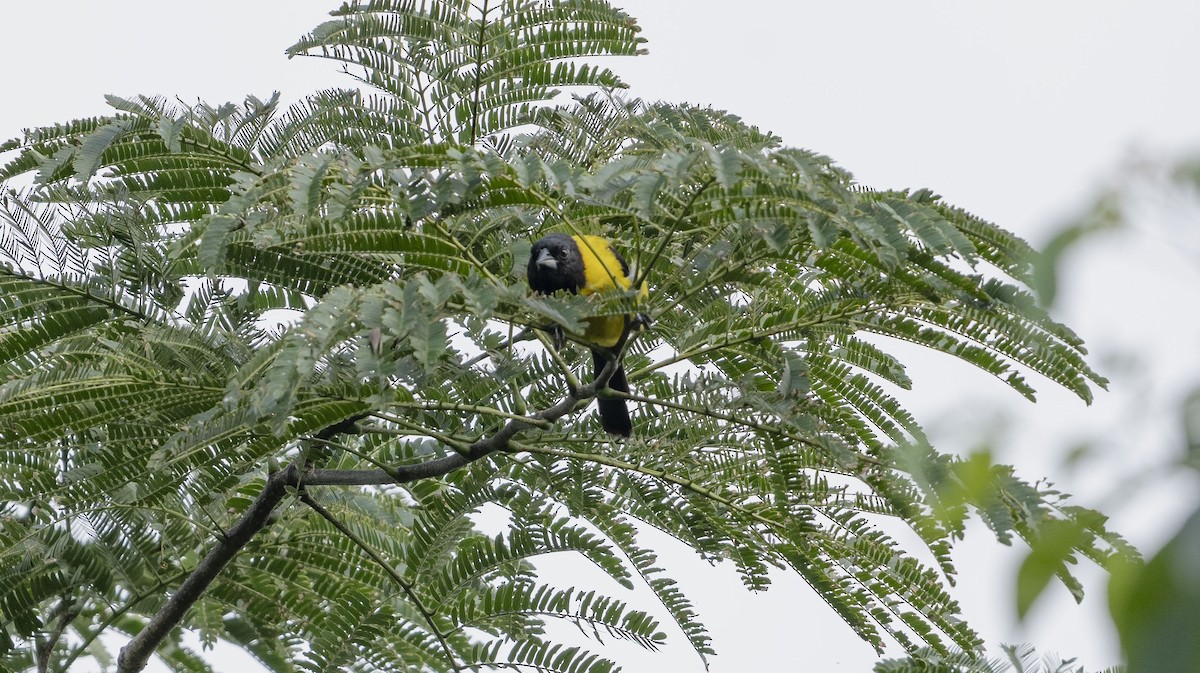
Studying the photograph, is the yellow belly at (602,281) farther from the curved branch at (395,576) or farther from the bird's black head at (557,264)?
the curved branch at (395,576)

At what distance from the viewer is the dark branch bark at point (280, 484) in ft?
10.5

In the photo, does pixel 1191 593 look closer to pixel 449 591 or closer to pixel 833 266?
pixel 833 266

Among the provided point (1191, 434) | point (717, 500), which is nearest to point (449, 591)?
point (717, 500)

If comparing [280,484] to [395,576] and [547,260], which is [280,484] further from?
[547,260]

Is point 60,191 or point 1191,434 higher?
point 60,191

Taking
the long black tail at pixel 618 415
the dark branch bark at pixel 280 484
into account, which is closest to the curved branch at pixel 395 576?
the dark branch bark at pixel 280 484

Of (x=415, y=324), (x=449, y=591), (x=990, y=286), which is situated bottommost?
(x=415, y=324)

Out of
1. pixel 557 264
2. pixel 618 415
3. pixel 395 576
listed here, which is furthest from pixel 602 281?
pixel 395 576

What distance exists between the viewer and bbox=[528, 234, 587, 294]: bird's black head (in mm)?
4199

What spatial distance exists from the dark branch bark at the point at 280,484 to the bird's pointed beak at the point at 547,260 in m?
0.86

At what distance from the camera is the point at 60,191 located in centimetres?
348

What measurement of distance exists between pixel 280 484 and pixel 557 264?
1254 mm

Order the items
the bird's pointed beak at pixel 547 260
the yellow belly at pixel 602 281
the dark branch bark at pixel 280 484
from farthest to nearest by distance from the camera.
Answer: the bird's pointed beak at pixel 547 260
the dark branch bark at pixel 280 484
the yellow belly at pixel 602 281

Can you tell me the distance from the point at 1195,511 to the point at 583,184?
1.90m
